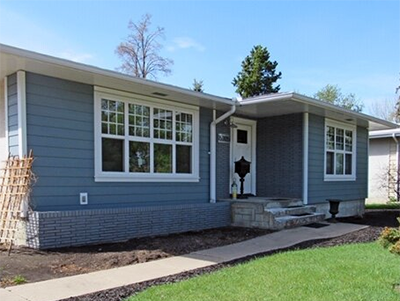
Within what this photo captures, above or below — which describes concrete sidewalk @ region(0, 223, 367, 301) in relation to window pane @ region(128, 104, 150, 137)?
below

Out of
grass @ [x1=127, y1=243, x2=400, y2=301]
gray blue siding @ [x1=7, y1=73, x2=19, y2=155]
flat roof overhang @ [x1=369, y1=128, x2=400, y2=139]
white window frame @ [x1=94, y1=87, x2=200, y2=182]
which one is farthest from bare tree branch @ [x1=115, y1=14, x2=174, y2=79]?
grass @ [x1=127, y1=243, x2=400, y2=301]

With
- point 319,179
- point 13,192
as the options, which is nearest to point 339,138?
point 319,179

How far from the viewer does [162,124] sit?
27.8 ft

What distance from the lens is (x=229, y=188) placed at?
10.1m

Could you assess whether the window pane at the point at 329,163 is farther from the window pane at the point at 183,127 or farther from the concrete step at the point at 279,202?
the window pane at the point at 183,127

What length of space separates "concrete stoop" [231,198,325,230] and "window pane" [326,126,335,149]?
2814 millimetres

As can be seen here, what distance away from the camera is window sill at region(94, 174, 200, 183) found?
7.34 metres

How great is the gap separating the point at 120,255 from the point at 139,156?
104 inches

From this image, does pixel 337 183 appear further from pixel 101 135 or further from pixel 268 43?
pixel 268 43

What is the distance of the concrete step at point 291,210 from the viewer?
8.65 metres

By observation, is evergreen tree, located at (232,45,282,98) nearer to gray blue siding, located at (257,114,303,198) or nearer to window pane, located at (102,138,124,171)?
gray blue siding, located at (257,114,303,198)

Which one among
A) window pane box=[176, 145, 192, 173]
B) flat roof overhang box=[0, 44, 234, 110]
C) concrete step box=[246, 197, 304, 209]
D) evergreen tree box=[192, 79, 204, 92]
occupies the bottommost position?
concrete step box=[246, 197, 304, 209]

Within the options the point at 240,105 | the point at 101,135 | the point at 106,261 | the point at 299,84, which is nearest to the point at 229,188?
the point at 240,105

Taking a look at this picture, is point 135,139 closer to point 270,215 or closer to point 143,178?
point 143,178
